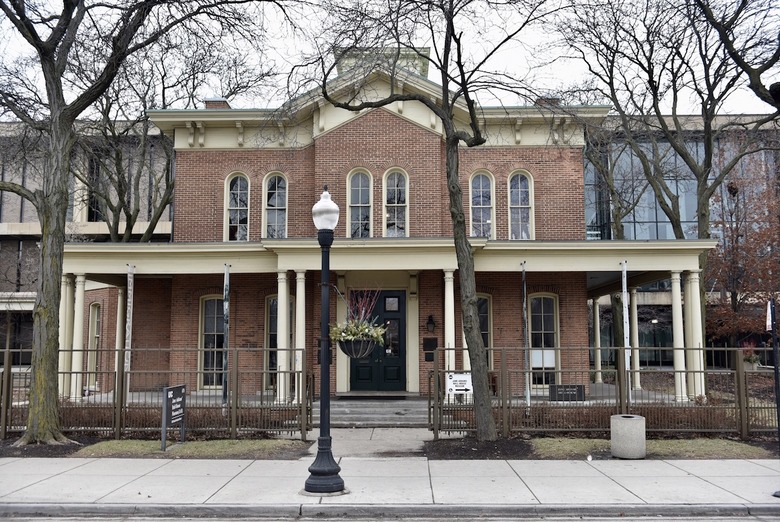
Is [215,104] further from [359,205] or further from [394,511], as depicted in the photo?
[394,511]

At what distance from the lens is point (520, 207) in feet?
66.9

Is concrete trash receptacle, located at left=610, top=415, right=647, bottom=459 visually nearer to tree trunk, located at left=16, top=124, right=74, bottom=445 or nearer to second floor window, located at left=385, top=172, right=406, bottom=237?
second floor window, located at left=385, top=172, right=406, bottom=237

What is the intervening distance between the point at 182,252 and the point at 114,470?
335 inches

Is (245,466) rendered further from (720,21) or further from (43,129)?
(720,21)

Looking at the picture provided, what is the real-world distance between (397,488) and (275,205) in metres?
12.9

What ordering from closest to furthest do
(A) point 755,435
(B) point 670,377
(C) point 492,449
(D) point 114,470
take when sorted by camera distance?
(D) point 114,470
(C) point 492,449
(A) point 755,435
(B) point 670,377

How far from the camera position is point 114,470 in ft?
35.7

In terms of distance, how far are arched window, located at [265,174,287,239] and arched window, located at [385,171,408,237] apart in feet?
10.7

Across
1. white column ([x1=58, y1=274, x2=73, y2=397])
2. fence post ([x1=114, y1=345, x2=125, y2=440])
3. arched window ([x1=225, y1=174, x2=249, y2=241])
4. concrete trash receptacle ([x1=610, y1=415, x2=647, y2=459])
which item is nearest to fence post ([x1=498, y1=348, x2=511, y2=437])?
concrete trash receptacle ([x1=610, y1=415, x2=647, y2=459])

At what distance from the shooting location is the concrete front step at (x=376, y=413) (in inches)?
631

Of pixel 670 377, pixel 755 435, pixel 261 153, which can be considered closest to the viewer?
pixel 755 435

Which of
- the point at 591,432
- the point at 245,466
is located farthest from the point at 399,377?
the point at 245,466

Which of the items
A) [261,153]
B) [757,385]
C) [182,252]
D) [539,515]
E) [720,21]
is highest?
[720,21]

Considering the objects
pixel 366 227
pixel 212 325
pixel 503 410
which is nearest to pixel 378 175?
pixel 366 227
